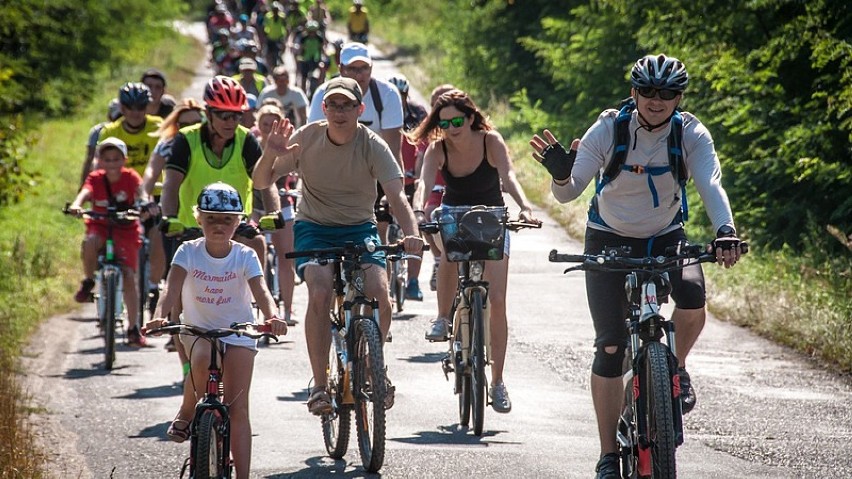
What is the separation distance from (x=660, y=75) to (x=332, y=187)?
2381mm

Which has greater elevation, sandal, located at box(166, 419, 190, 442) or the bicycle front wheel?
the bicycle front wheel

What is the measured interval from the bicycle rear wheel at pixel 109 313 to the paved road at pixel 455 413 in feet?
0.46

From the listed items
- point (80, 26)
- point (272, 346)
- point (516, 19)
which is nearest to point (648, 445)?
point (272, 346)

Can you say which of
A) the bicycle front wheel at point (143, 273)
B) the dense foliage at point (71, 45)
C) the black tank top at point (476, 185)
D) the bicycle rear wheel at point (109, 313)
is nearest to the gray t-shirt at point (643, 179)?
the black tank top at point (476, 185)

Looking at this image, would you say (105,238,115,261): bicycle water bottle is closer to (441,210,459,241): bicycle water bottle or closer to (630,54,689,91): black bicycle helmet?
(441,210,459,241): bicycle water bottle

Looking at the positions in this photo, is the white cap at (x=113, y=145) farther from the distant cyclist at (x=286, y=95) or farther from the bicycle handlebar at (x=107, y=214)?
the distant cyclist at (x=286, y=95)

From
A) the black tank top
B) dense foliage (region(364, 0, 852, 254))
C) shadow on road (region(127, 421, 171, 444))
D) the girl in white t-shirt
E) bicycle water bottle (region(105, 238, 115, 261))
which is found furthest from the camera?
dense foliage (region(364, 0, 852, 254))

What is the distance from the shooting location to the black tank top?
33.8 feet

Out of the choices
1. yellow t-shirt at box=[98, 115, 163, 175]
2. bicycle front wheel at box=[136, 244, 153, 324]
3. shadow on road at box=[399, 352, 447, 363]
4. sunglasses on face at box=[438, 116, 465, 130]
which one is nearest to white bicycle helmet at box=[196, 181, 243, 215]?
sunglasses on face at box=[438, 116, 465, 130]

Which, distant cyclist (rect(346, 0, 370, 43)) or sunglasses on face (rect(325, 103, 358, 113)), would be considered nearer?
sunglasses on face (rect(325, 103, 358, 113))

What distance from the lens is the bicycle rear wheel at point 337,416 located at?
8453mm

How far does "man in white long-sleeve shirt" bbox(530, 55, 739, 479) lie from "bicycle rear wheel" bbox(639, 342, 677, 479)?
48 centimetres

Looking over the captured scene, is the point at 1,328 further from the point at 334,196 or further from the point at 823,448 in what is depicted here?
the point at 823,448

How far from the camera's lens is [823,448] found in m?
8.91
